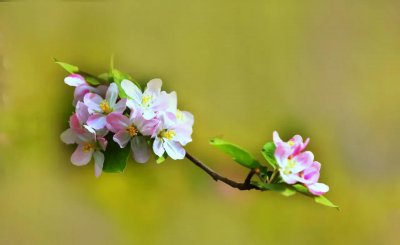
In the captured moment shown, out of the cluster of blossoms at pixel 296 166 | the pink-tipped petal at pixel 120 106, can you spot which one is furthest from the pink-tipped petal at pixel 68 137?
the cluster of blossoms at pixel 296 166

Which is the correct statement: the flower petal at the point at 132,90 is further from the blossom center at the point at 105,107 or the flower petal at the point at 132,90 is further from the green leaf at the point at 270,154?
the green leaf at the point at 270,154

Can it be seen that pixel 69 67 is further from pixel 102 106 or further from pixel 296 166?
pixel 296 166

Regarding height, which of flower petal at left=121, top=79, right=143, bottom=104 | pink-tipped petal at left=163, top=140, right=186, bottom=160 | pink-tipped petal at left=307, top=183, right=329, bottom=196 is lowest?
pink-tipped petal at left=163, top=140, right=186, bottom=160

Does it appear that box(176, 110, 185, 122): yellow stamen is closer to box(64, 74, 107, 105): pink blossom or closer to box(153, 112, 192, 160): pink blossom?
box(153, 112, 192, 160): pink blossom

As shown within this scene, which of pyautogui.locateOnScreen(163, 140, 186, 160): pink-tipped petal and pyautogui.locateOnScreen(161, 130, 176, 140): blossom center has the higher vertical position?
pyautogui.locateOnScreen(161, 130, 176, 140): blossom center

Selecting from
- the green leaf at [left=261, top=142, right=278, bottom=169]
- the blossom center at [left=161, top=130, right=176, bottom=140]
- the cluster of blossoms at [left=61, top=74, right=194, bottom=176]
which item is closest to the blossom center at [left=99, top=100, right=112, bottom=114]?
the cluster of blossoms at [left=61, top=74, right=194, bottom=176]

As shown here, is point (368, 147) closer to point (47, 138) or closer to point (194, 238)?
point (194, 238)

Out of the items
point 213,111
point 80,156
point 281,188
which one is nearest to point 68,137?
point 80,156
